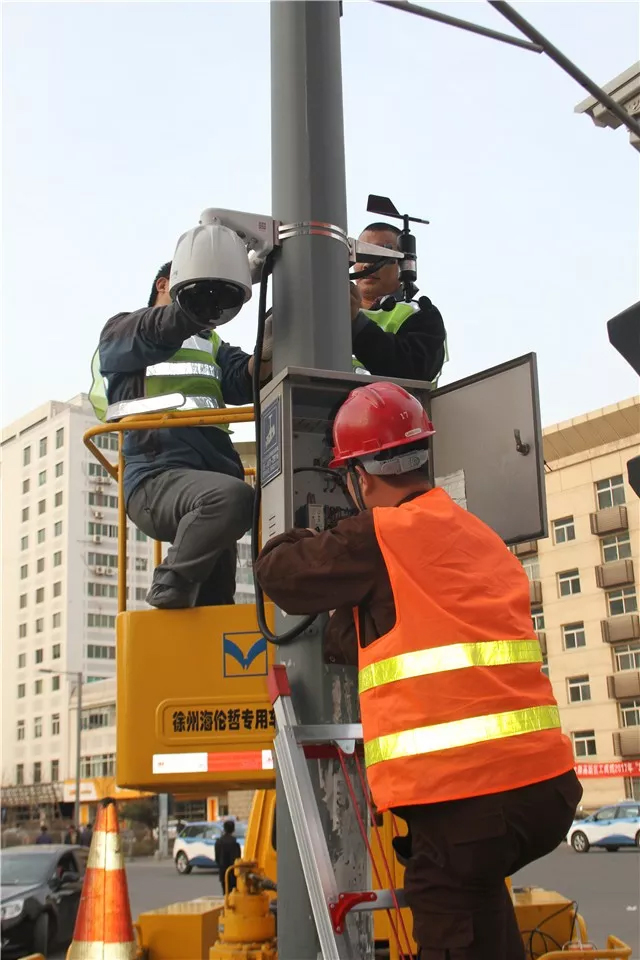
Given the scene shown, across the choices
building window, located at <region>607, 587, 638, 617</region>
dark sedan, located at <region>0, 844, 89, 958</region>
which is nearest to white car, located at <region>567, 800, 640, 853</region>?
building window, located at <region>607, 587, 638, 617</region>

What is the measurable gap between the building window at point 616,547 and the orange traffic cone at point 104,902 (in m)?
44.8

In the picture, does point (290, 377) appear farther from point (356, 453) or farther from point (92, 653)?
point (92, 653)

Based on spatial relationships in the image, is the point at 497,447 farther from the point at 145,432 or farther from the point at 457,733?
the point at 145,432

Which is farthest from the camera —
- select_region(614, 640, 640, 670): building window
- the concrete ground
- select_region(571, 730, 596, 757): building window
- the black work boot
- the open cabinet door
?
select_region(571, 730, 596, 757): building window

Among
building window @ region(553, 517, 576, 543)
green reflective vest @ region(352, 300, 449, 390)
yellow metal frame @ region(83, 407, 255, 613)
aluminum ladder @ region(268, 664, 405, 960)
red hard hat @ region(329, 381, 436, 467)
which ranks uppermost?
building window @ region(553, 517, 576, 543)

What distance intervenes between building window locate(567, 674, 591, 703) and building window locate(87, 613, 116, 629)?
146 feet

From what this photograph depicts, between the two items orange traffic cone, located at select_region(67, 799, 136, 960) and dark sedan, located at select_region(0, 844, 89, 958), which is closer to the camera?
orange traffic cone, located at select_region(67, 799, 136, 960)

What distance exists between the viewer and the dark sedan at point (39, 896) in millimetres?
12445

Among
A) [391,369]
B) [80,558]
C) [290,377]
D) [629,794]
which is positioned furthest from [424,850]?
[80,558]

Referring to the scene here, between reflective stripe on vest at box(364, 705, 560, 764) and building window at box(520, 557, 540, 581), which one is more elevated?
building window at box(520, 557, 540, 581)

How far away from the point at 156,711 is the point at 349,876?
4.59ft

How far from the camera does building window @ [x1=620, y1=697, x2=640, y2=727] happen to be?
46844 millimetres

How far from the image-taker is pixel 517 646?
2.80 m

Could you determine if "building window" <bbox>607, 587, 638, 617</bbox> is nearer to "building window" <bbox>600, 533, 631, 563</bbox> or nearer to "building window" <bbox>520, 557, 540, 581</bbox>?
"building window" <bbox>600, 533, 631, 563</bbox>
